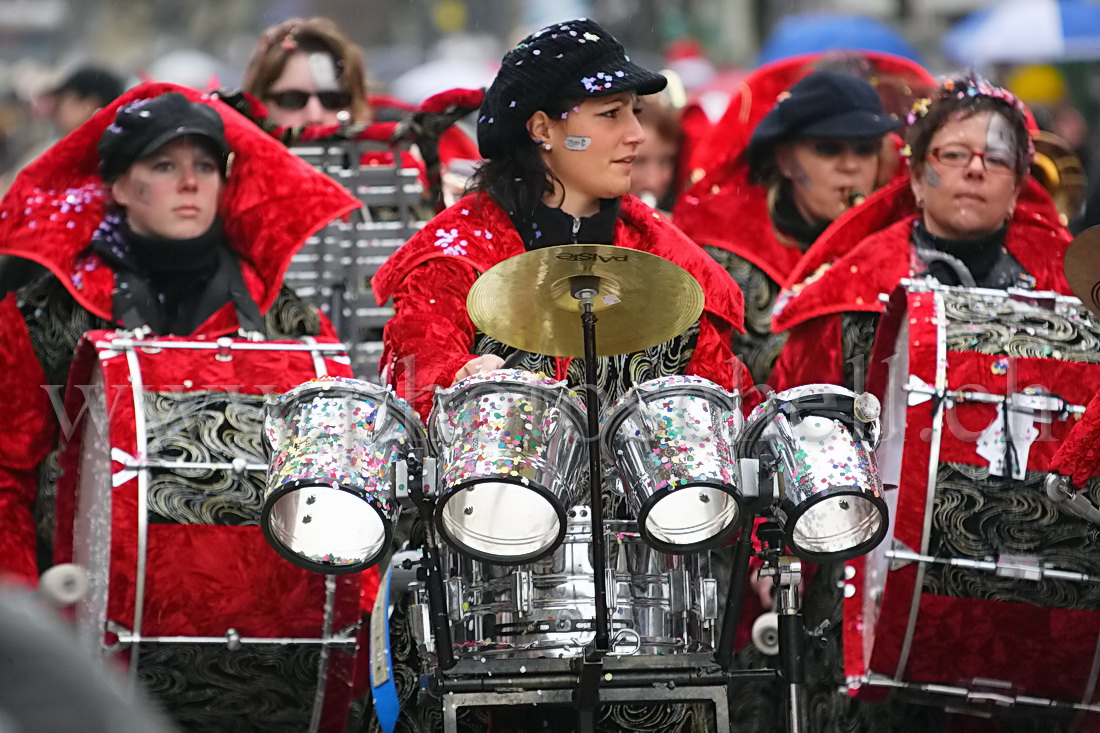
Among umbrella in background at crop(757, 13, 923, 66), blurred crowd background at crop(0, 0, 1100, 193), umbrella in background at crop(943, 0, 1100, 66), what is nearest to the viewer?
umbrella in background at crop(757, 13, 923, 66)

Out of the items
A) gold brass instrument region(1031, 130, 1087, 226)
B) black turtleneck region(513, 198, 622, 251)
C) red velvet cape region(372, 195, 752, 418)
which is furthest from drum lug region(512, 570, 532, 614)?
gold brass instrument region(1031, 130, 1087, 226)

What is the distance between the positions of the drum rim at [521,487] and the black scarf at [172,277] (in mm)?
1771

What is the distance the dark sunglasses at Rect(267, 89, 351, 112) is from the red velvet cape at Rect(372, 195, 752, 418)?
1.97 meters

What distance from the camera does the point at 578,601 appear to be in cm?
344

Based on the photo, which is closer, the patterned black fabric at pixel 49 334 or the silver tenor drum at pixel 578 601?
the silver tenor drum at pixel 578 601

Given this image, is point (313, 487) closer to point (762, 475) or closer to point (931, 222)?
point (762, 475)

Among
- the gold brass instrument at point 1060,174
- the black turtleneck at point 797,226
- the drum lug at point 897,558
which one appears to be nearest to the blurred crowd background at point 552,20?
the gold brass instrument at point 1060,174

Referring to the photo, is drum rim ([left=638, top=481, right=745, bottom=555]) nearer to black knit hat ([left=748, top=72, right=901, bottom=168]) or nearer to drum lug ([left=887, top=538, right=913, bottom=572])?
drum lug ([left=887, top=538, right=913, bottom=572])

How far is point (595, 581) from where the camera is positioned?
3.30m

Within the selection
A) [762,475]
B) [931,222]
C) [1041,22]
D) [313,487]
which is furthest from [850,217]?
[1041,22]

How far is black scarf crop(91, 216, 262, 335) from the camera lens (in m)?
4.87

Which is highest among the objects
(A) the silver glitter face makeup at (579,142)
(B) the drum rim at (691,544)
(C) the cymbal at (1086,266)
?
(A) the silver glitter face makeup at (579,142)

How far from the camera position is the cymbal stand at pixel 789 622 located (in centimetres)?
345

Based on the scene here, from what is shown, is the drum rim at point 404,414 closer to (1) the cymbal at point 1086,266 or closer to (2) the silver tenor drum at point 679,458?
(2) the silver tenor drum at point 679,458
